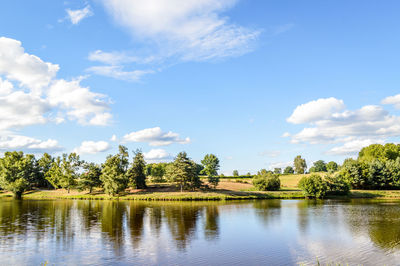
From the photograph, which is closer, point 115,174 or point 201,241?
point 201,241

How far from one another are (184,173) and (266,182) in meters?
28.1

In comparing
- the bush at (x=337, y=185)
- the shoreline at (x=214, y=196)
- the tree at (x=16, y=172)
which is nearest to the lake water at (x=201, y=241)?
the shoreline at (x=214, y=196)

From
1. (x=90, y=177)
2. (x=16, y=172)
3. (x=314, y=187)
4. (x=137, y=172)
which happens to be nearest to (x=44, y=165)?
(x=16, y=172)

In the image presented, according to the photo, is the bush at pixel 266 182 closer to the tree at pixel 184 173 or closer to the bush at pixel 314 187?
the bush at pixel 314 187

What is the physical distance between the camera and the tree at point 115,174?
3255 inches

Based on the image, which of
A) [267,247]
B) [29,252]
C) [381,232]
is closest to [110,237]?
[29,252]

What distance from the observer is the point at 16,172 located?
10438 cm

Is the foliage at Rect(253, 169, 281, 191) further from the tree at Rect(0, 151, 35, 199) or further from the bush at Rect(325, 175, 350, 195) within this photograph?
the tree at Rect(0, 151, 35, 199)

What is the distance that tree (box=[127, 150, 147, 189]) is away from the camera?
92.7 metres

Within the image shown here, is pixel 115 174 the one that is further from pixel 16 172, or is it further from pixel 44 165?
pixel 44 165

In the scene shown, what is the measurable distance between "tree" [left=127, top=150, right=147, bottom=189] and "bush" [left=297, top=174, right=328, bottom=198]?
163ft

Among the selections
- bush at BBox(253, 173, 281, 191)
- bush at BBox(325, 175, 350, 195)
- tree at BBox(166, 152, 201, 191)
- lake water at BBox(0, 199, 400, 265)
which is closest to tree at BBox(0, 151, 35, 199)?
tree at BBox(166, 152, 201, 191)

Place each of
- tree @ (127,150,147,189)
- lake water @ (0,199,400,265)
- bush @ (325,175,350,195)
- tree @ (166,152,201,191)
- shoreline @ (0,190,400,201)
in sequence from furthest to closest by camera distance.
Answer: tree @ (127,150,147,189) < tree @ (166,152,201,191) < bush @ (325,175,350,195) < shoreline @ (0,190,400,201) < lake water @ (0,199,400,265)

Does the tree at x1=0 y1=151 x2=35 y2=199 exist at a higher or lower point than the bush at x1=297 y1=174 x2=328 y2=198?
higher
